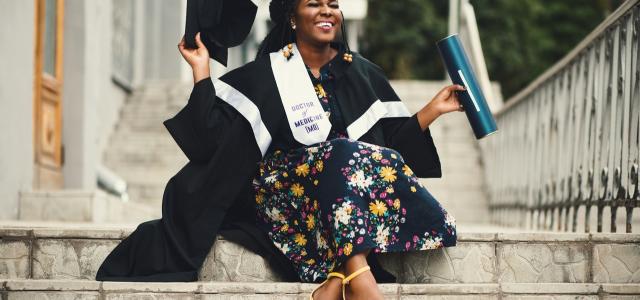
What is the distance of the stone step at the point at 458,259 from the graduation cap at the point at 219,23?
0.84 metres

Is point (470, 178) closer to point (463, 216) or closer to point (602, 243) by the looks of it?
point (463, 216)

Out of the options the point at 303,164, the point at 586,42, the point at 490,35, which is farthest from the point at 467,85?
the point at 490,35

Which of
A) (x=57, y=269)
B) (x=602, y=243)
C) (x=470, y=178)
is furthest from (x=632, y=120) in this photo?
(x=470, y=178)

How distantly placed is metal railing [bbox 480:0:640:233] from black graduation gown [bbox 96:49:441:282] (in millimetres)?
1292

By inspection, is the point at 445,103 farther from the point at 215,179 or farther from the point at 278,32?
the point at 215,179

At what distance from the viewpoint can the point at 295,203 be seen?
4016mm

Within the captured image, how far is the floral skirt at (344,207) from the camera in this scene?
3.70 meters

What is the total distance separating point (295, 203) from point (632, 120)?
5.62ft

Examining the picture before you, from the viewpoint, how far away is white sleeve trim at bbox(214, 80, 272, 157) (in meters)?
A: 4.11

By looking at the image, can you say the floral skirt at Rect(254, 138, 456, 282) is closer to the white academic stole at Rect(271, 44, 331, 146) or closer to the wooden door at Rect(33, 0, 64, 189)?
the white academic stole at Rect(271, 44, 331, 146)

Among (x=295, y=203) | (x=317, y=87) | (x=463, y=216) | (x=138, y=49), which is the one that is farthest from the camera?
(x=138, y=49)

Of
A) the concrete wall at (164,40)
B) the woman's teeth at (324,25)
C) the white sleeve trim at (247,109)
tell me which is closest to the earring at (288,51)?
the woman's teeth at (324,25)

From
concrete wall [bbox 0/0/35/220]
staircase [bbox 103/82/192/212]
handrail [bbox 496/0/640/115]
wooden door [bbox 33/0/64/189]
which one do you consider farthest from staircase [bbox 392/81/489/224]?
concrete wall [bbox 0/0/35/220]

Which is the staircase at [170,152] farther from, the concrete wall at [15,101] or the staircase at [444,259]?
the staircase at [444,259]
